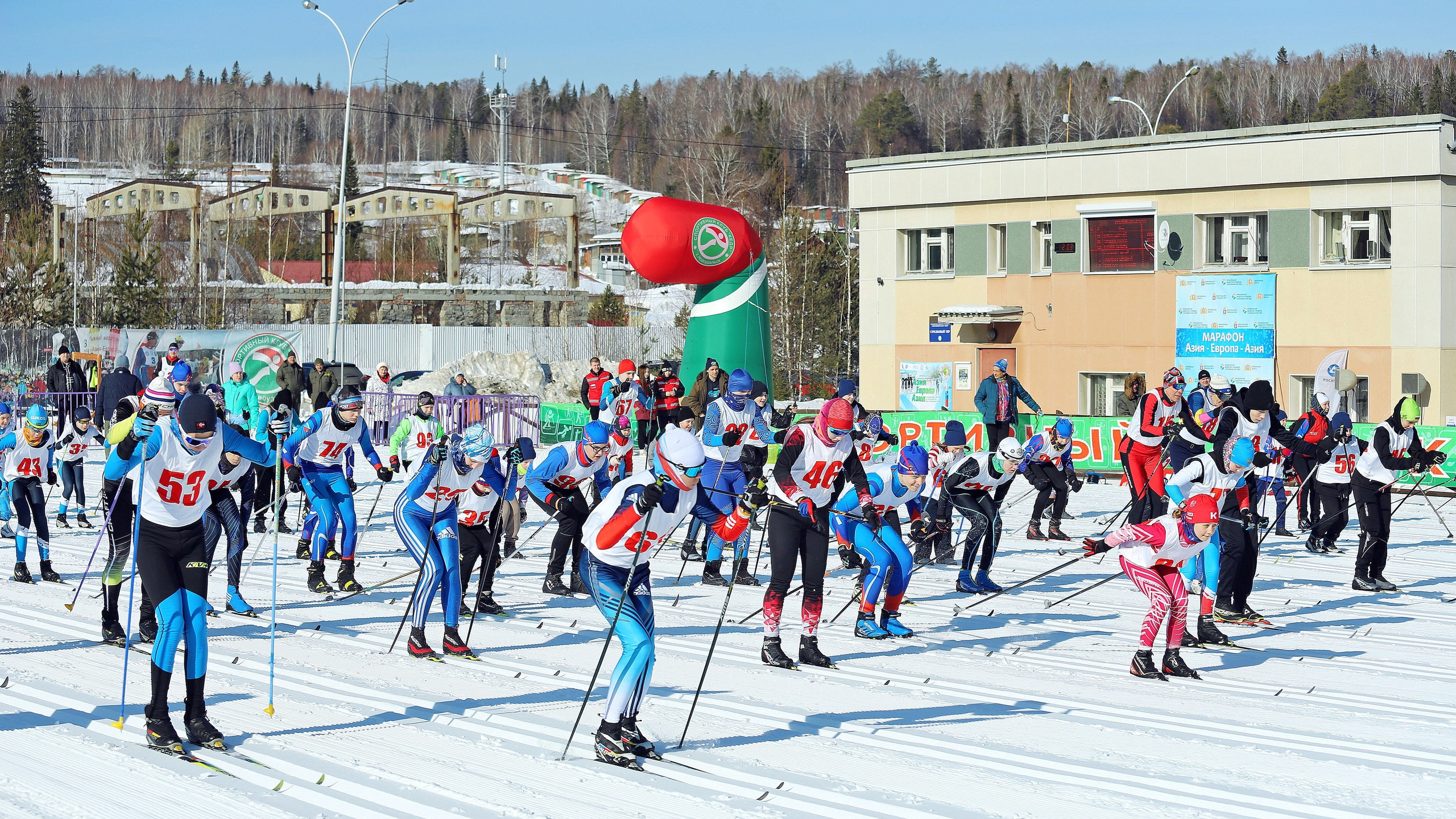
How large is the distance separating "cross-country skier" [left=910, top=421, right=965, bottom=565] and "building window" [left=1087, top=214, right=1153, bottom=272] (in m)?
17.7

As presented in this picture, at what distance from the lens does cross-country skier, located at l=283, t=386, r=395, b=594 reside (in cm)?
1204

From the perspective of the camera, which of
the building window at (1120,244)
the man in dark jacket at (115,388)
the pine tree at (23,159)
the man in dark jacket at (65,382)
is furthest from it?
the pine tree at (23,159)

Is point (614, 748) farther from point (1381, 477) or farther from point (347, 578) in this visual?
point (1381, 477)

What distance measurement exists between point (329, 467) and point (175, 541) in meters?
5.11

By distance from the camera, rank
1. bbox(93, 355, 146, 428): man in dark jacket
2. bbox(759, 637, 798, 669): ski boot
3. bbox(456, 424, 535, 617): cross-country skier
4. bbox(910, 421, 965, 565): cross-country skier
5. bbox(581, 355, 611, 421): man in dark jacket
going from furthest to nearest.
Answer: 1. bbox(581, 355, 611, 421): man in dark jacket
2. bbox(93, 355, 146, 428): man in dark jacket
3. bbox(910, 421, 965, 565): cross-country skier
4. bbox(456, 424, 535, 617): cross-country skier
5. bbox(759, 637, 798, 669): ski boot

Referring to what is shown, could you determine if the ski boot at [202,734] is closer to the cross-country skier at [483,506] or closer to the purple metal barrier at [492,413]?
the cross-country skier at [483,506]

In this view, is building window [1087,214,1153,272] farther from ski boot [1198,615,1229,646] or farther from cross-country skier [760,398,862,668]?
cross-country skier [760,398,862,668]

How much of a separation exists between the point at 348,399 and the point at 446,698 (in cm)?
454

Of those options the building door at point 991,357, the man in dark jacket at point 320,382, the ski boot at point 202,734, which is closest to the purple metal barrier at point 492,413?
the man in dark jacket at point 320,382

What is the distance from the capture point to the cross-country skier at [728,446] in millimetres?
11070

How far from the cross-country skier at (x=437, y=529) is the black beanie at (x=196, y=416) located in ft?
7.31

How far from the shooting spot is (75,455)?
592 inches

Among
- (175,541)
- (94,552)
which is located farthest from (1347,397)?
(175,541)

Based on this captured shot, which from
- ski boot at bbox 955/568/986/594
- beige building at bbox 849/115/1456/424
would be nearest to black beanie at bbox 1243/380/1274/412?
ski boot at bbox 955/568/986/594
